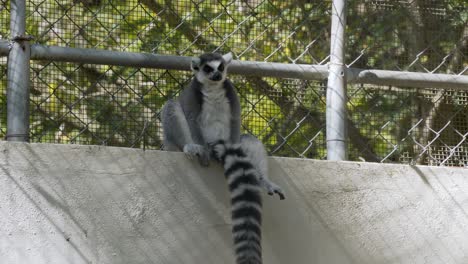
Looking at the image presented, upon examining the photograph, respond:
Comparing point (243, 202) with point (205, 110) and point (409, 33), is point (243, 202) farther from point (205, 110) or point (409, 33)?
point (409, 33)

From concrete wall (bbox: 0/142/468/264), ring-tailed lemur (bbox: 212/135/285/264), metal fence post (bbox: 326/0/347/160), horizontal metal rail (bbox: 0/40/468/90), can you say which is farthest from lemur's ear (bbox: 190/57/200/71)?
metal fence post (bbox: 326/0/347/160)

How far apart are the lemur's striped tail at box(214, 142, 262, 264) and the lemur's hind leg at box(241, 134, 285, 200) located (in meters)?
0.13

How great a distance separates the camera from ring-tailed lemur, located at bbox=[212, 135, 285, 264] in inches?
163

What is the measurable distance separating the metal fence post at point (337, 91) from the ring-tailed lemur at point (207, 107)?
2.27ft

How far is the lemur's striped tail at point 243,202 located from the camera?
413cm

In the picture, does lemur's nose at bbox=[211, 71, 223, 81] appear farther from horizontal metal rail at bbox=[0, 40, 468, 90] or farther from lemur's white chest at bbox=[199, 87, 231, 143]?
horizontal metal rail at bbox=[0, 40, 468, 90]

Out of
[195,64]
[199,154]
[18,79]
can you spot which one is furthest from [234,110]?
[18,79]

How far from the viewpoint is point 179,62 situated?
186 inches

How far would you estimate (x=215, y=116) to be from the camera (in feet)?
17.5

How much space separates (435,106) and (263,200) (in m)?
1.59

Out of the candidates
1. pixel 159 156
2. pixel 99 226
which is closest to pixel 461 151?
pixel 159 156

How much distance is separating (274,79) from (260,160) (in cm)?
86

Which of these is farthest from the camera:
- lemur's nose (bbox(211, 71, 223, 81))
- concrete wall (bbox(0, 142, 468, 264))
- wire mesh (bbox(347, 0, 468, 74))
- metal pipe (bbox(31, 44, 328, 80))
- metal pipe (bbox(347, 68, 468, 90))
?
lemur's nose (bbox(211, 71, 223, 81))

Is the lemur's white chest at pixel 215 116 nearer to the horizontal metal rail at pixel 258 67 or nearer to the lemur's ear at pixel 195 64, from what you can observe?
the lemur's ear at pixel 195 64
